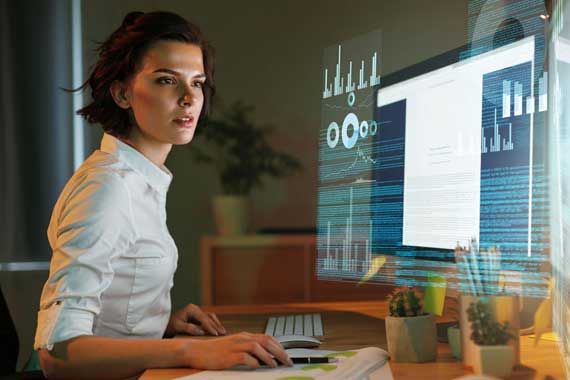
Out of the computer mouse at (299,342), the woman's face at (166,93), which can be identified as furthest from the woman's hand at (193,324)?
the woman's face at (166,93)

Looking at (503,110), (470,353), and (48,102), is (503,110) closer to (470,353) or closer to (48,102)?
(470,353)

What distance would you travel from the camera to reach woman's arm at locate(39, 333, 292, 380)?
0.97 meters

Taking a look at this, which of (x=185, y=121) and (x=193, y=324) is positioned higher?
(x=185, y=121)

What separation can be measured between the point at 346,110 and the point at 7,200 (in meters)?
2.06

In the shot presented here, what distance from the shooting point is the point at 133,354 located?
1.01m

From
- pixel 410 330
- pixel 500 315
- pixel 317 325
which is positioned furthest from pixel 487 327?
pixel 317 325

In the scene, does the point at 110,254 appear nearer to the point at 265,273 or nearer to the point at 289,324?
the point at 289,324

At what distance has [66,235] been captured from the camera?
1089mm

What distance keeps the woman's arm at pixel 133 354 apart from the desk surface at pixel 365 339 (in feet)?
0.06

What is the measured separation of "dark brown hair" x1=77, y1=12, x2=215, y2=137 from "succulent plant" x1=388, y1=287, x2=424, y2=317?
0.67 meters

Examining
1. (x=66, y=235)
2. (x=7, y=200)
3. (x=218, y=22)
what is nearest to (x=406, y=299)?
(x=66, y=235)

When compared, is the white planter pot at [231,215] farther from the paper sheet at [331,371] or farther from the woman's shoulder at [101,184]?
the paper sheet at [331,371]

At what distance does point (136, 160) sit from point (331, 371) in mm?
575

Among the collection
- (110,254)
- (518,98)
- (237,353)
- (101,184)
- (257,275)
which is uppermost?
(518,98)
